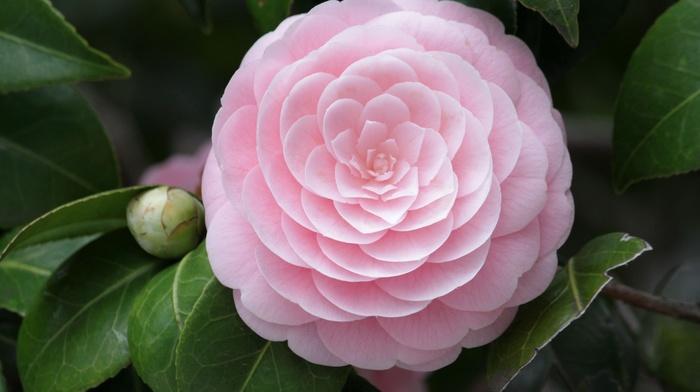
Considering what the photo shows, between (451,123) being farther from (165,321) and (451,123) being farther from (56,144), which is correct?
(56,144)

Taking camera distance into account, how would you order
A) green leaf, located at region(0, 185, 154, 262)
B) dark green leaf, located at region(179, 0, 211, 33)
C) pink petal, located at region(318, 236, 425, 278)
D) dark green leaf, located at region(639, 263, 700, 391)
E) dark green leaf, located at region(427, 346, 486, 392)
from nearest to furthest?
pink petal, located at region(318, 236, 425, 278) → green leaf, located at region(0, 185, 154, 262) → dark green leaf, located at region(179, 0, 211, 33) → dark green leaf, located at region(639, 263, 700, 391) → dark green leaf, located at region(427, 346, 486, 392)

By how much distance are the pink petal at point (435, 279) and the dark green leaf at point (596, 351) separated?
0.39 metres

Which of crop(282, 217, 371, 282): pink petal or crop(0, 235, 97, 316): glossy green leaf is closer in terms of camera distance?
crop(282, 217, 371, 282): pink petal

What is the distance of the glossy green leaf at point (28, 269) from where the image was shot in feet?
2.81

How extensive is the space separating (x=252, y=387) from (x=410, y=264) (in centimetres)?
18

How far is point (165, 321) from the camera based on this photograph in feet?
2.27

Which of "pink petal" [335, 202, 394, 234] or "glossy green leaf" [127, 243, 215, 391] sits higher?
"pink petal" [335, 202, 394, 234]

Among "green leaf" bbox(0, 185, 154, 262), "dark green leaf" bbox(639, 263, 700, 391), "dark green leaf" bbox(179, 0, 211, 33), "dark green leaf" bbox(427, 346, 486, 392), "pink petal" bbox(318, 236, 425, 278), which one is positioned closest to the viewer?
"pink petal" bbox(318, 236, 425, 278)

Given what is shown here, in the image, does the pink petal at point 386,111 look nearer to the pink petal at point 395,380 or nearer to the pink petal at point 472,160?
the pink petal at point 472,160

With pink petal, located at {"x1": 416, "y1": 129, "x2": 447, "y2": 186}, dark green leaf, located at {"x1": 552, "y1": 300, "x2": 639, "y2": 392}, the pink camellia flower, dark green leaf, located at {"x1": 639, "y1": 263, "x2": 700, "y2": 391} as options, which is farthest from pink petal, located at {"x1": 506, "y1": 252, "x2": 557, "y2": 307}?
dark green leaf, located at {"x1": 639, "y1": 263, "x2": 700, "y2": 391}

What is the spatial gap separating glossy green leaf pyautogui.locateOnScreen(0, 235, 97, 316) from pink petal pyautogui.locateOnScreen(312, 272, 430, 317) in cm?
36

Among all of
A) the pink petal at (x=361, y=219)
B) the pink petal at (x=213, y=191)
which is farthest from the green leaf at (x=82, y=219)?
the pink petal at (x=361, y=219)

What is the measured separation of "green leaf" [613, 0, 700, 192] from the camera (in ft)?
2.48

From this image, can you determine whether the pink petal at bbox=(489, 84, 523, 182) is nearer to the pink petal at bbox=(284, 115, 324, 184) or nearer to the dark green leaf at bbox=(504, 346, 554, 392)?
the pink petal at bbox=(284, 115, 324, 184)
